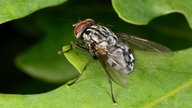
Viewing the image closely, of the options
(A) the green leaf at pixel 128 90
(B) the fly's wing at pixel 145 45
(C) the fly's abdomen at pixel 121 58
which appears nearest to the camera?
(A) the green leaf at pixel 128 90

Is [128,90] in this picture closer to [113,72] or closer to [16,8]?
[113,72]

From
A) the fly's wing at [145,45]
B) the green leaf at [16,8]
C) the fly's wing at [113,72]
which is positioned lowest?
the fly's wing at [145,45]

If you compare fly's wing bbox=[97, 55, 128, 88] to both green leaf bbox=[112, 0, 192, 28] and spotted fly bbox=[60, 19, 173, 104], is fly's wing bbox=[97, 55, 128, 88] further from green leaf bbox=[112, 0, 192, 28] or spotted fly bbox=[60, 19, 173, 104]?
green leaf bbox=[112, 0, 192, 28]

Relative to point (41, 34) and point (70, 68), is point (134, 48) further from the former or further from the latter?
point (41, 34)

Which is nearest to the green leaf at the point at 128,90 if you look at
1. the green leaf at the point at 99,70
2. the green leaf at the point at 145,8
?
the green leaf at the point at 99,70

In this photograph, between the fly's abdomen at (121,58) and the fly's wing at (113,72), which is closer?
the fly's wing at (113,72)

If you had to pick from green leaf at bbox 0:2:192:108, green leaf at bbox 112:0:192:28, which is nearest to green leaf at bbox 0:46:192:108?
green leaf at bbox 0:2:192:108

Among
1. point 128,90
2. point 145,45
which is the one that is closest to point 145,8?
point 145,45

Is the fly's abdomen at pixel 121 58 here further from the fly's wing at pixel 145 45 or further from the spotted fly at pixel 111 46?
the fly's wing at pixel 145 45
